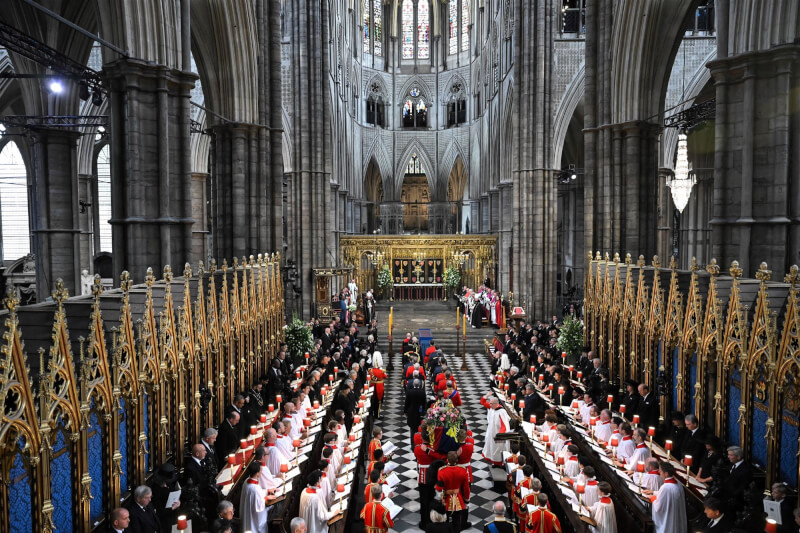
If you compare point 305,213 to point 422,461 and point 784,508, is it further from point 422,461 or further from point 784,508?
point 784,508

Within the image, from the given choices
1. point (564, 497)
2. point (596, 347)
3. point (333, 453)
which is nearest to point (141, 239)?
point (333, 453)

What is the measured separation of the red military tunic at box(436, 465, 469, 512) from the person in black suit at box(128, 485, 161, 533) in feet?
13.0

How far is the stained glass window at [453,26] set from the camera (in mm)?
48812

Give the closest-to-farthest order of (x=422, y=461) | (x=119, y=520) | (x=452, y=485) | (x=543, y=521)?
1. (x=119, y=520)
2. (x=543, y=521)
3. (x=452, y=485)
4. (x=422, y=461)

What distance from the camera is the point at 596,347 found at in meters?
15.2

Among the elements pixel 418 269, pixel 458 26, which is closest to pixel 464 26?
pixel 458 26

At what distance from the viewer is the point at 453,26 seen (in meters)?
49.2

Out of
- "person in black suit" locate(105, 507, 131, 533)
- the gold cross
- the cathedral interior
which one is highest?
the cathedral interior

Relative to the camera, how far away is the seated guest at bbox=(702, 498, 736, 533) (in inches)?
249

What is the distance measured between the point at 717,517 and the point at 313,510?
4714mm

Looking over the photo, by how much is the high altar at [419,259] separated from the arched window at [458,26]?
68.8 ft

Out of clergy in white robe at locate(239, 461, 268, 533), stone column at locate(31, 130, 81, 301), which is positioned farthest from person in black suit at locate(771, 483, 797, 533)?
stone column at locate(31, 130, 81, 301)

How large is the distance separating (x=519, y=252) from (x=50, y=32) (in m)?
20.2

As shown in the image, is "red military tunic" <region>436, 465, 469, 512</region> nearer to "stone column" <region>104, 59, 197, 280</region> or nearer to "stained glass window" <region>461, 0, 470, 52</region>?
"stone column" <region>104, 59, 197, 280</region>
